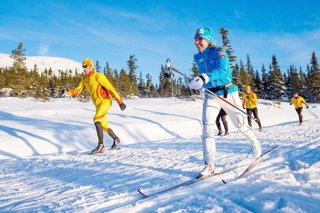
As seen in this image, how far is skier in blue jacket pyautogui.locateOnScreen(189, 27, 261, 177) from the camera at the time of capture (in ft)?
14.0

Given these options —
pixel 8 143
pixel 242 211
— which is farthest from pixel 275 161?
pixel 8 143

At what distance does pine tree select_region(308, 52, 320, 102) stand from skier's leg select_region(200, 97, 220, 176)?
6401 centimetres

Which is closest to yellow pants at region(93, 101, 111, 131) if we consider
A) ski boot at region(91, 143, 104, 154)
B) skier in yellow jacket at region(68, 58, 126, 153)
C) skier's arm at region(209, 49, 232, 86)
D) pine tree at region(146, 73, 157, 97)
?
skier in yellow jacket at region(68, 58, 126, 153)

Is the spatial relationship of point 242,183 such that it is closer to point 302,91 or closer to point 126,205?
point 126,205

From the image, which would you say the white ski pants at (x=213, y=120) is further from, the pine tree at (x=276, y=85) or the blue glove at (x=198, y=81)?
the pine tree at (x=276, y=85)

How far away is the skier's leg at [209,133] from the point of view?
427 centimetres

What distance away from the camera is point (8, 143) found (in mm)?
8664

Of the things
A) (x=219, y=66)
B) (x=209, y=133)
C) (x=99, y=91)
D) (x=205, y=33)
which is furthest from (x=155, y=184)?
(x=99, y=91)

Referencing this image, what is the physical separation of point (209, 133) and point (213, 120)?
0.70 ft

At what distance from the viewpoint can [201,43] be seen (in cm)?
453

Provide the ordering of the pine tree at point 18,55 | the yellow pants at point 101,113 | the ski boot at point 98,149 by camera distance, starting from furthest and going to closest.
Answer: the pine tree at point 18,55 < the yellow pants at point 101,113 < the ski boot at point 98,149

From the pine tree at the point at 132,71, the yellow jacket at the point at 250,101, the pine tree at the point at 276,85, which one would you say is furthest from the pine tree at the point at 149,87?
the yellow jacket at the point at 250,101

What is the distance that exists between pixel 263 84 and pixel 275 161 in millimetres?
74450

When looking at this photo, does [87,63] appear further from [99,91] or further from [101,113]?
[101,113]
